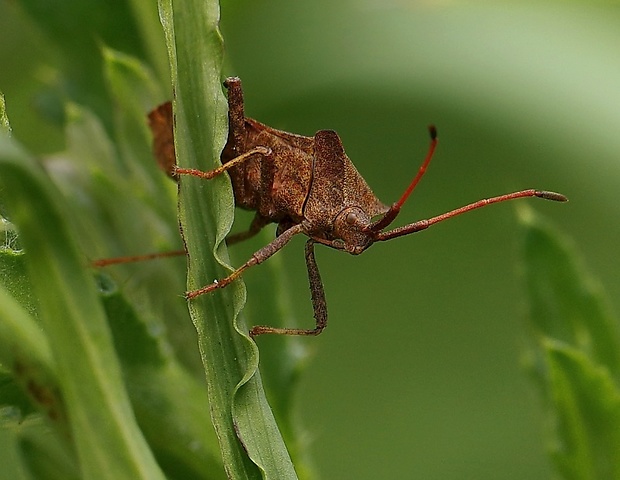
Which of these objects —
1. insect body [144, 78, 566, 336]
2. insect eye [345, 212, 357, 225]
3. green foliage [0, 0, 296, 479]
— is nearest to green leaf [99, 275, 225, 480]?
green foliage [0, 0, 296, 479]

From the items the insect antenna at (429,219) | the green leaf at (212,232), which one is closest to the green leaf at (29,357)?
the green leaf at (212,232)

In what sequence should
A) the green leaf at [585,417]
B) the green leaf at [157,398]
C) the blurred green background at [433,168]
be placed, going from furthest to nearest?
the blurred green background at [433,168], the green leaf at [585,417], the green leaf at [157,398]

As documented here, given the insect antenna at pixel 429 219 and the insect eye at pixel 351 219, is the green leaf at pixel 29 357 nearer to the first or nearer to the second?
the insect antenna at pixel 429 219

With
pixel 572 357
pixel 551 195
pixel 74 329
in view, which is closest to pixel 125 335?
pixel 74 329

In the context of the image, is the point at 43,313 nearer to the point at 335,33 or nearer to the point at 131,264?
the point at 131,264

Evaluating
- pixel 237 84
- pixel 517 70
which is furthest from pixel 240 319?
pixel 517 70

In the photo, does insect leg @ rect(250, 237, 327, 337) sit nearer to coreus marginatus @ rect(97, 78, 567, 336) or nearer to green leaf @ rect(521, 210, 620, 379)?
coreus marginatus @ rect(97, 78, 567, 336)

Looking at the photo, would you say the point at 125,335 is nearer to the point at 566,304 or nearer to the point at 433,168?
the point at 566,304
